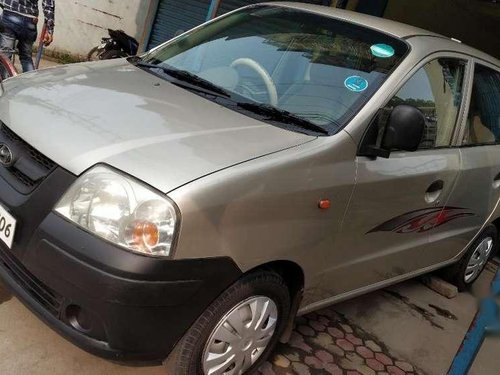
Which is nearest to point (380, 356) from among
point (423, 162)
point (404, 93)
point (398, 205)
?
point (398, 205)

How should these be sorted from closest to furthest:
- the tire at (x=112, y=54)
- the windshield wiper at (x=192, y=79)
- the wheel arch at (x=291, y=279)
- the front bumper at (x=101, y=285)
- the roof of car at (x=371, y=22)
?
the front bumper at (x=101, y=285) < the wheel arch at (x=291, y=279) < the windshield wiper at (x=192, y=79) < the roof of car at (x=371, y=22) < the tire at (x=112, y=54)

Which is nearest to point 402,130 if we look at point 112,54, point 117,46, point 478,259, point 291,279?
point 291,279

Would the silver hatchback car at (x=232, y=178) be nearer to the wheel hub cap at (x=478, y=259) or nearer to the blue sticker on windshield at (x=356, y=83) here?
the blue sticker on windshield at (x=356, y=83)

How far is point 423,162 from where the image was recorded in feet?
9.68

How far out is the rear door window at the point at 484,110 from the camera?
3438 mm

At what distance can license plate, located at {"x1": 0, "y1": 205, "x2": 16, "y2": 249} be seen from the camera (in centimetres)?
209

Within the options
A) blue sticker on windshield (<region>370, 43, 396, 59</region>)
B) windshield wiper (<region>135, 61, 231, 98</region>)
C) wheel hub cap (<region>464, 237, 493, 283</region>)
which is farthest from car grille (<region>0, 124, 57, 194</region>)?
wheel hub cap (<region>464, 237, 493, 283</region>)

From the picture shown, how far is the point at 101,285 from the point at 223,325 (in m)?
0.58

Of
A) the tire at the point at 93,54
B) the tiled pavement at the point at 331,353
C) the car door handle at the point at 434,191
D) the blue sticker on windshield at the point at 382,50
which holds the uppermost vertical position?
the blue sticker on windshield at the point at 382,50

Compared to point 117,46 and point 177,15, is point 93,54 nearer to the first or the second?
point 117,46

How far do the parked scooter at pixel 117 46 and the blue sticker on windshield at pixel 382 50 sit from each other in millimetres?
4824

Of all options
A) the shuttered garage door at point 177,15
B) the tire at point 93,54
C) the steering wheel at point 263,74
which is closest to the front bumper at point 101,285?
the steering wheel at point 263,74

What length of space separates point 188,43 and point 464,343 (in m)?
2.24

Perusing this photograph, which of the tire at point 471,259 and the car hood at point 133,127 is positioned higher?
the car hood at point 133,127
